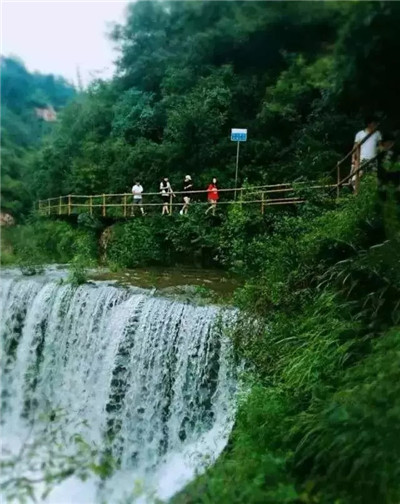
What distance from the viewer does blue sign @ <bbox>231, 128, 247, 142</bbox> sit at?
2068mm

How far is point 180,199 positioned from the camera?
242 cm

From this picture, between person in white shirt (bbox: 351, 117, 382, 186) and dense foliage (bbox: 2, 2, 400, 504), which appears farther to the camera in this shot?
person in white shirt (bbox: 351, 117, 382, 186)

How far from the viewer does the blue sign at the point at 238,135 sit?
207 centimetres

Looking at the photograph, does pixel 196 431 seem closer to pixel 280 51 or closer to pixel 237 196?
pixel 237 196

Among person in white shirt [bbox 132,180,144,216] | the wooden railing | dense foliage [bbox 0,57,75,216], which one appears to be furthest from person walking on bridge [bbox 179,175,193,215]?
dense foliage [bbox 0,57,75,216]

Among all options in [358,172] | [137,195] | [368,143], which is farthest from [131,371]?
[368,143]

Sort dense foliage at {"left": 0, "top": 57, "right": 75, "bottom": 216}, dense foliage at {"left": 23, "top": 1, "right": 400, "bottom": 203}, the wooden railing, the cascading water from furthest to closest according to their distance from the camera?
the cascading water
the wooden railing
dense foliage at {"left": 0, "top": 57, "right": 75, "bottom": 216}
dense foliage at {"left": 23, "top": 1, "right": 400, "bottom": 203}

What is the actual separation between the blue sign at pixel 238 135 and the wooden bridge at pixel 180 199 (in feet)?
1.08

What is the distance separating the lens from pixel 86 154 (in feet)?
7.90

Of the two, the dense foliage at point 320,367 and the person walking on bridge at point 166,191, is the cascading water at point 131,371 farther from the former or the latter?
the person walking on bridge at point 166,191

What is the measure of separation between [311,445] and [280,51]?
1.30 meters

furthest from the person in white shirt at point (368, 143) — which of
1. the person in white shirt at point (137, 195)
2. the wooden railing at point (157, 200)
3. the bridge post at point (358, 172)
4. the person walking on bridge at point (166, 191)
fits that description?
the person in white shirt at point (137, 195)

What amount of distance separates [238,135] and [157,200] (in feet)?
1.93

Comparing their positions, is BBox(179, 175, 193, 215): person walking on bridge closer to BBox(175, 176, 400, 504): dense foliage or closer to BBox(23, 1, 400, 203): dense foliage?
BBox(23, 1, 400, 203): dense foliage
